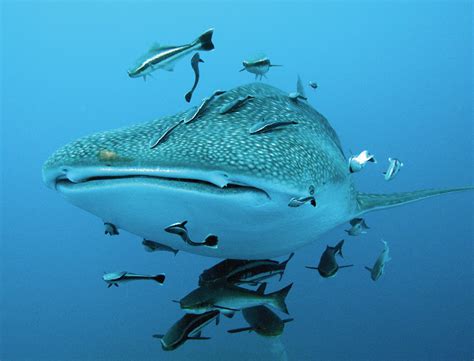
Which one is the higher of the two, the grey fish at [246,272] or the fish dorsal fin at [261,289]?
the grey fish at [246,272]

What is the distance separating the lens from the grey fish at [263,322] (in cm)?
350

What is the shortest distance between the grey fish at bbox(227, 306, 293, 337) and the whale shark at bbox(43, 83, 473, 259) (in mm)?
682

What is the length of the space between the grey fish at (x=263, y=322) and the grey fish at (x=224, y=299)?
21 cm

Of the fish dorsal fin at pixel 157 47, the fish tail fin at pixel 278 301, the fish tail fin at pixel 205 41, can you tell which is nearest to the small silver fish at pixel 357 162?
the fish tail fin at pixel 278 301

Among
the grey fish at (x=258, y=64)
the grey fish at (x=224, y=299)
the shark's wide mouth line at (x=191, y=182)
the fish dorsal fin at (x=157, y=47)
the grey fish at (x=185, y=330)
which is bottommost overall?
the grey fish at (x=185, y=330)

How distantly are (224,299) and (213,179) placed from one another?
1396mm

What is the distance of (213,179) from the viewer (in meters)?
2.10

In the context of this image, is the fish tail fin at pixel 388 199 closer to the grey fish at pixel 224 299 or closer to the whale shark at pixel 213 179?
the whale shark at pixel 213 179

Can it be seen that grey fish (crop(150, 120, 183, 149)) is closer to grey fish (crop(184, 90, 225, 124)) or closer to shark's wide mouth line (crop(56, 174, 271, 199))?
grey fish (crop(184, 90, 225, 124))

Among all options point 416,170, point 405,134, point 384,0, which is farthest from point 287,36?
point 416,170

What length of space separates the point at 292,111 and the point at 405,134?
73.3 feet

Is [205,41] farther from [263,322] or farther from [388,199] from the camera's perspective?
[388,199]

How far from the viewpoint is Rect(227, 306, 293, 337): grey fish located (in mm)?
3501

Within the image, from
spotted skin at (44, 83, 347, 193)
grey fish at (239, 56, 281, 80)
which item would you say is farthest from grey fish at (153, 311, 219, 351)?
grey fish at (239, 56, 281, 80)
